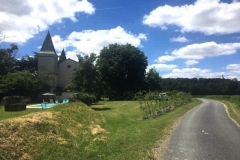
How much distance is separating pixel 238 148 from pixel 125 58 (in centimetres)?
5393

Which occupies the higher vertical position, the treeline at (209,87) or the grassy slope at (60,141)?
the treeline at (209,87)

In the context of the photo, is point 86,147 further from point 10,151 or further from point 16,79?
point 16,79

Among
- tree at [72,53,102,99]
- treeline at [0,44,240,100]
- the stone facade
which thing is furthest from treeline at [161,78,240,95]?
tree at [72,53,102,99]

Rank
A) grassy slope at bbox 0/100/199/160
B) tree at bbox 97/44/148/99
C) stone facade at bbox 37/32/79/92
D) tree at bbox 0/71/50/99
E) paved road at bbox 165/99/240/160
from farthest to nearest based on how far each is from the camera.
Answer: stone facade at bbox 37/32/79/92
tree at bbox 97/44/148/99
tree at bbox 0/71/50/99
paved road at bbox 165/99/240/160
grassy slope at bbox 0/100/199/160

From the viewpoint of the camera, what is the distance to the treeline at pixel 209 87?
107125 millimetres

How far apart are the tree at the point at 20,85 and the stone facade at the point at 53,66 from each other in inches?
371

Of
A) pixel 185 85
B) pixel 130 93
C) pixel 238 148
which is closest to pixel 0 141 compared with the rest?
pixel 238 148

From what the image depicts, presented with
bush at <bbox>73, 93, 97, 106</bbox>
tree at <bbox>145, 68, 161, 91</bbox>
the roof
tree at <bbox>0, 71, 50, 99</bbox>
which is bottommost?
bush at <bbox>73, 93, 97, 106</bbox>

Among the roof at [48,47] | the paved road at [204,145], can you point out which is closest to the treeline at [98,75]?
the roof at [48,47]

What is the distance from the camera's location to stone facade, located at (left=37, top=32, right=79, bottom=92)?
6657 cm

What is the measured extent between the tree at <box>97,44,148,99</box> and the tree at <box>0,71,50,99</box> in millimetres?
14421

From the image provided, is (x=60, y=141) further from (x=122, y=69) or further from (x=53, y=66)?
(x=53, y=66)

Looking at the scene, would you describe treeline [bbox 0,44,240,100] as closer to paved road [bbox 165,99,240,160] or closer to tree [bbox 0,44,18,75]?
tree [bbox 0,44,18,75]

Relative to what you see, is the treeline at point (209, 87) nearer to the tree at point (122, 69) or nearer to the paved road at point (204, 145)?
A: the tree at point (122, 69)
